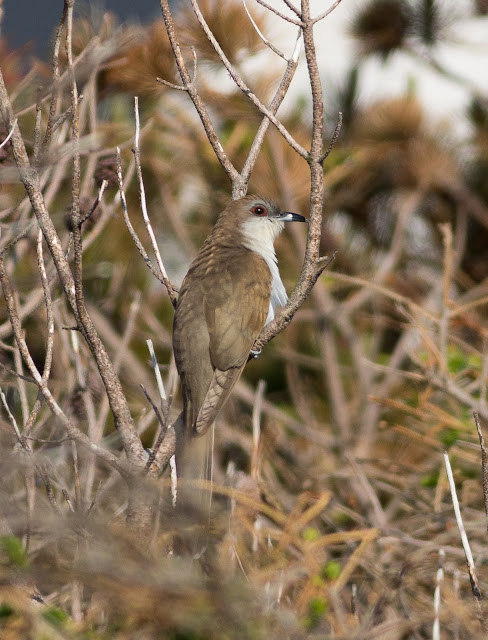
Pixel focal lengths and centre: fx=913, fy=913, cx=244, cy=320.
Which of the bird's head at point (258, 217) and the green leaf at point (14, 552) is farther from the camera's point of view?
the bird's head at point (258, 217)

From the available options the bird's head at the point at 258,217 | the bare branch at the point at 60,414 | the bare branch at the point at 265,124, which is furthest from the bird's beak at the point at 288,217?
the bare branch at the point at 60,414

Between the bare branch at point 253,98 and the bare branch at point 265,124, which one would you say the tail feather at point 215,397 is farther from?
the bare branch at point 253,98

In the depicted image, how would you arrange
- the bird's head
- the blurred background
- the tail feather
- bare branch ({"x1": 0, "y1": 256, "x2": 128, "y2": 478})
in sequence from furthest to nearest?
the blurred background, the bird's head, the tail feather, bare branch ({"x1": 0, "y1": 256, "x2": 128, "y2": 478})

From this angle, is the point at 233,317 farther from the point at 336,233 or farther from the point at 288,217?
the point at 336,233

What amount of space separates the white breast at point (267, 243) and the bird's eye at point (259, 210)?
0.03 m

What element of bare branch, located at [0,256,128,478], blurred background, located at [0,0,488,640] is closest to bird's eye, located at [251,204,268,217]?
blurred background, located at [0,0,488,640]

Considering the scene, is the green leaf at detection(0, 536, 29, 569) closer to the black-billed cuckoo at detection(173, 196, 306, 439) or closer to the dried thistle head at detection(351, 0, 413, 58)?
the black-billed cuckoo at detection(173, 196, 306, 439)

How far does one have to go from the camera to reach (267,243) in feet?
15.3

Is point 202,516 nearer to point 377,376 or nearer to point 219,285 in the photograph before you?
point 219,285

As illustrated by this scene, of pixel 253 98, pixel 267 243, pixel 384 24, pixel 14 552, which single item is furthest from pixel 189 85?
pixel 384 24

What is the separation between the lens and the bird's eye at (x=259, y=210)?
15.4 ft

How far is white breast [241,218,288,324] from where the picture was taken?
169 inches

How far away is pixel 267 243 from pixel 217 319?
31.7 inches

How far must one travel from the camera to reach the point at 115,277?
6.12 meters
